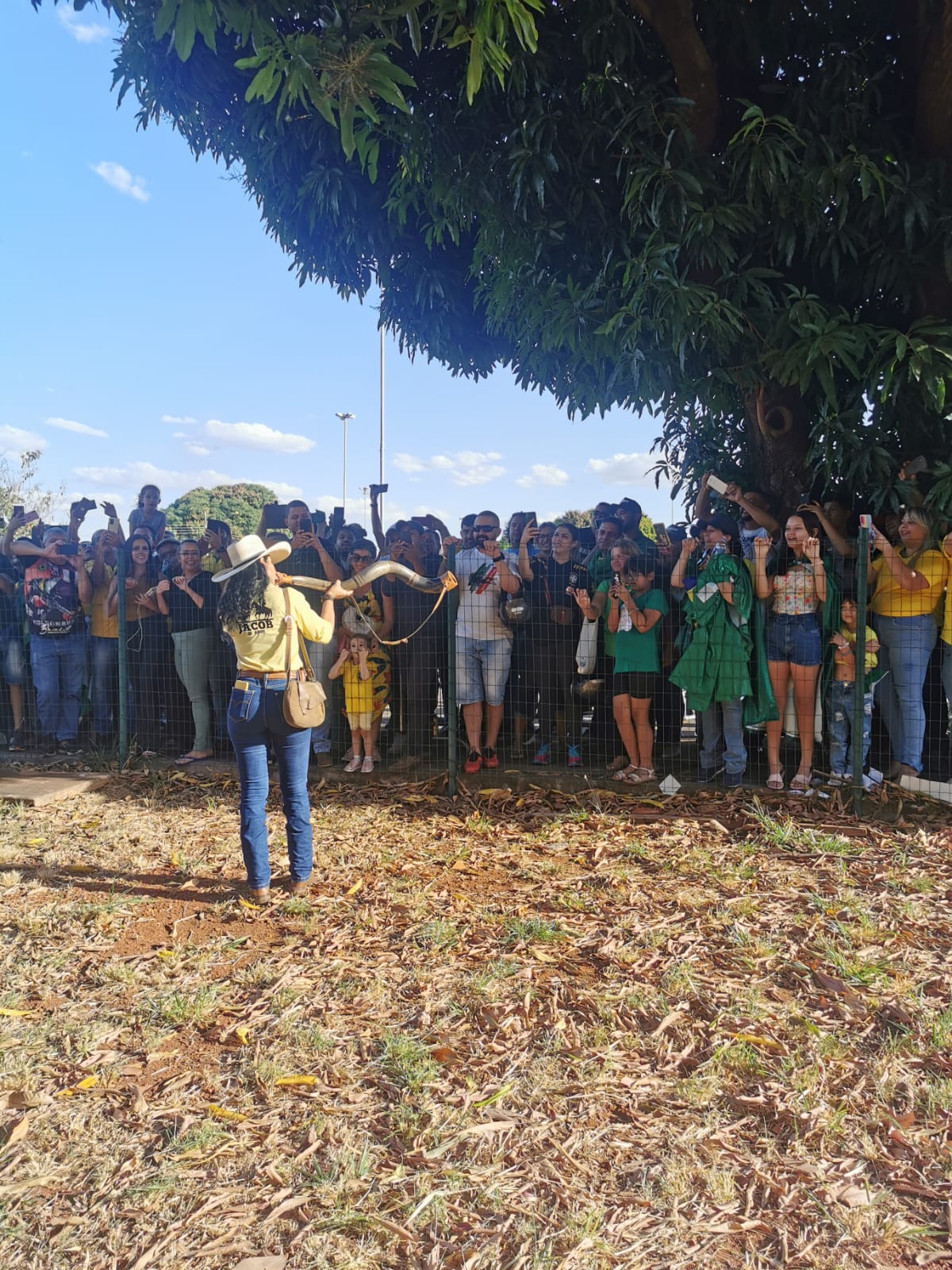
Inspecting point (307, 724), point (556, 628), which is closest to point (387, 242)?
point (556, 628)

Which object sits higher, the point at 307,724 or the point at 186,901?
the point at 307,724

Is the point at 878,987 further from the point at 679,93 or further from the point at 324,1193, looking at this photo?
the point at 679,93

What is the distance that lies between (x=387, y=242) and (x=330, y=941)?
6258 mm

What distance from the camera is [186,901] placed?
502 centimetres

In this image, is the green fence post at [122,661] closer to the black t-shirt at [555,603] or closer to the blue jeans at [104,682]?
the blue jeans at [104,682]

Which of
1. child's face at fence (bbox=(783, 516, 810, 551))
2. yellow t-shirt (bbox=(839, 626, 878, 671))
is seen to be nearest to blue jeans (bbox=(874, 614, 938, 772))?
yellow t-shirt (bbox=(839, 626, 878, 671))

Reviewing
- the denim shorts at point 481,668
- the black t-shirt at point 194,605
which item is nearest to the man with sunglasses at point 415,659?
the denim shorts at point 481,668

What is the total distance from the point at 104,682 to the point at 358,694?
2.97m

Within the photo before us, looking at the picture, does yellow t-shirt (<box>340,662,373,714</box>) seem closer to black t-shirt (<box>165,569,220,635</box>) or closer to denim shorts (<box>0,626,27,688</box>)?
black t-shirt (<box>165,569,220,635</box>)

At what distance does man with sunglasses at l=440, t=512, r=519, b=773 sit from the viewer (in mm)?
7367

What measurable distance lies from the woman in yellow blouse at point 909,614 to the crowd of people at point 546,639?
2 centimetres

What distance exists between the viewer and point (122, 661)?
26.8 feet

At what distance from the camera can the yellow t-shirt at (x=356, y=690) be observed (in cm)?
767

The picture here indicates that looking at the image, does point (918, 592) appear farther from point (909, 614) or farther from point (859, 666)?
point (859, 666)
